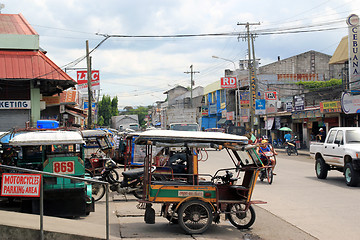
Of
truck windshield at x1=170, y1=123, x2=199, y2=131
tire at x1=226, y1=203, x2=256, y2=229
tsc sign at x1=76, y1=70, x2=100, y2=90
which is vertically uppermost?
tsc sign at x1=76, y1=70, x2=100, y2=90

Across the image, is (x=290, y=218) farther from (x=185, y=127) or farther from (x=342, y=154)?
(x=185, y=127)

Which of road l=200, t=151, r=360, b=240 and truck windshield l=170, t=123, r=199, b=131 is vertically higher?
truck windshield l=170, t=123, r=199, b=131

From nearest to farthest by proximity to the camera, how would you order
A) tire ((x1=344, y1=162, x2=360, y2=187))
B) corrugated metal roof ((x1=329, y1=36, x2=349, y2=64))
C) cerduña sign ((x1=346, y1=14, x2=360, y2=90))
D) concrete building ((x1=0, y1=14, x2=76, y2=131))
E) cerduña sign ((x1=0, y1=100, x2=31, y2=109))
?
tire ((x1=344, y1=162, x2=360, y2=187)), concrete building ((x1=0, y1=14, x2=76, y2=131)), cerduña sign ((x1=0, y1=100, x2=31, y2=109)), cerduña sign ((x1=346, y1=14, x2=360, y2=90)), corrugated metal roof ((x1=329, y1=36, x2=349, y2=64))

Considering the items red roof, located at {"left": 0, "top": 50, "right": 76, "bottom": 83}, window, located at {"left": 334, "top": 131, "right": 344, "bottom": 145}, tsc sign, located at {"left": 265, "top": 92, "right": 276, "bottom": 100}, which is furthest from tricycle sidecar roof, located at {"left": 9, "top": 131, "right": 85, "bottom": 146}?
tsc sign, located at {"left": 265, "top": 92, "right": 276, "bottom": 100}

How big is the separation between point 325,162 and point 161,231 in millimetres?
10048

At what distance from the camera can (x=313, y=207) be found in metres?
10.8

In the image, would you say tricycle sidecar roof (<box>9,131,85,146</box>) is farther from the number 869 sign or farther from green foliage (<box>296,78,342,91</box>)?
green foliage (<box>296,78,342,91</box>)

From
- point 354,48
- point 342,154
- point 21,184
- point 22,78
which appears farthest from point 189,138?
point 354,48

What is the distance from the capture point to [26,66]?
21.7 m

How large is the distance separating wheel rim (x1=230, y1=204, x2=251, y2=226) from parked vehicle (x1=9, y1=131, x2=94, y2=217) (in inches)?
129

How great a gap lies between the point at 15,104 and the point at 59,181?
14.3 m

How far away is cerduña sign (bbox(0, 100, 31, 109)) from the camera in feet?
71.0

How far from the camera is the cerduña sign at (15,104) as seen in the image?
852 inches

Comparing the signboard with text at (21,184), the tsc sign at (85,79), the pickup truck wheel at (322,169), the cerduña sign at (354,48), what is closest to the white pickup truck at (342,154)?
the pickup truck wheel at (322,169)
